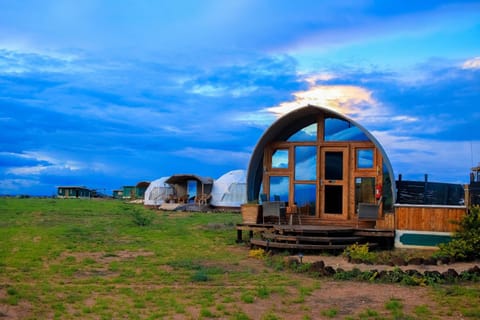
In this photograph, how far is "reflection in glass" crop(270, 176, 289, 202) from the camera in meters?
18.9

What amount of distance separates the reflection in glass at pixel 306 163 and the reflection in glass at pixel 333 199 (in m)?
0.69

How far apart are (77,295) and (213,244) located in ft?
26.7

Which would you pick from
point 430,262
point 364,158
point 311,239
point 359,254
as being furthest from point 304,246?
point 364,158

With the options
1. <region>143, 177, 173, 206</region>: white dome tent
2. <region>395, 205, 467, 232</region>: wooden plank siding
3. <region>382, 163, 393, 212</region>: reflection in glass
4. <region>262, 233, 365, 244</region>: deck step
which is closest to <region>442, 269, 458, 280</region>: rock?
<region>395, 205, 467, 232</region>: wooden plank siding

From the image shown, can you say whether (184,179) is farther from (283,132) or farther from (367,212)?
(367,212)

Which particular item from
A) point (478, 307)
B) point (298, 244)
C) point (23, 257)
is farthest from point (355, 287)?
point (23, 257)

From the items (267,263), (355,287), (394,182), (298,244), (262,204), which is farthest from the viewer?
(262,204)

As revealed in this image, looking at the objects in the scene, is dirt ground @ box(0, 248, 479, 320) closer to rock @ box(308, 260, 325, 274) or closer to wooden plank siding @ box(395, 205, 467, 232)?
rock @ box(308, 260, 325, 274)

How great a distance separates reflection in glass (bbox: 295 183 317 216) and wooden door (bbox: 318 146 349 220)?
28 cm

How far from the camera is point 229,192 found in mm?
40188

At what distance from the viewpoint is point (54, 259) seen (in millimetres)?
13562

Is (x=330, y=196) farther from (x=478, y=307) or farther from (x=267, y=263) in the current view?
(x=478, y=307)

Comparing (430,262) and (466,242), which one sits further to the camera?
(466,242)

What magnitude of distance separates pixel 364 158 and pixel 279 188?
317cm
